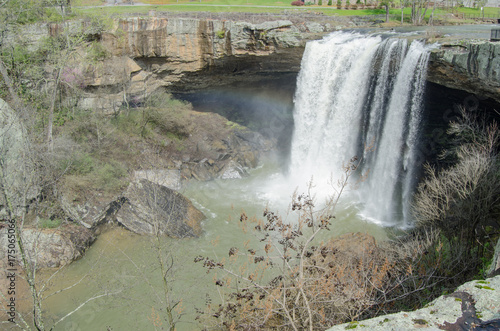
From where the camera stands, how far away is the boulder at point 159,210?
15539mm

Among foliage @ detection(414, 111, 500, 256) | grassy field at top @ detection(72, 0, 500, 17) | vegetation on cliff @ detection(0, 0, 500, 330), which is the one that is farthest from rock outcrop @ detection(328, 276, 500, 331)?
grassy field at top @ detection(72, 0, 500, 17)

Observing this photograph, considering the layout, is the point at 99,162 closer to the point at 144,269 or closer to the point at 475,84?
the point at 144,269

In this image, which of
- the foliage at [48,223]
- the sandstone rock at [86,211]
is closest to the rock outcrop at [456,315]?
the sandstone rock at [86,211]

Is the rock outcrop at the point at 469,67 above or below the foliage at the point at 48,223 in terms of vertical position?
above

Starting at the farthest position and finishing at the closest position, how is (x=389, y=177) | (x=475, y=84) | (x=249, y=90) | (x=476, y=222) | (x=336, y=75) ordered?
(x=249, y=90), (x=336, y=75), (x=389, y=177), (x=475, y=84), (x=476, y=222)

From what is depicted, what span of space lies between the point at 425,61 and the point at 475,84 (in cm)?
202

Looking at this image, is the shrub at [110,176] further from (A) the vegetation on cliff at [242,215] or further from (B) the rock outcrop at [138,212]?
(B) the rock outcrop at [138,212]

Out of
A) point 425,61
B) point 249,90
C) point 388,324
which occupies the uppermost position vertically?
point 425,61

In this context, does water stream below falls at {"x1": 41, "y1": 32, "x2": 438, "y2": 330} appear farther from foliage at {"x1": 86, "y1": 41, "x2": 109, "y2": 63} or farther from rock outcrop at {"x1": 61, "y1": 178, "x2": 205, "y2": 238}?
foliage at {"x1": 86, "y1": 41, "x2": 109, "y2": 63}

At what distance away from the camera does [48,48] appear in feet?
61.0

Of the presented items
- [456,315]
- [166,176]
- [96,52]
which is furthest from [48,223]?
[456,315]

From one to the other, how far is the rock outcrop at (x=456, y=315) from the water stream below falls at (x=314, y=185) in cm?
840

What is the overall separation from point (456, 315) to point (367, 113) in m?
15.3

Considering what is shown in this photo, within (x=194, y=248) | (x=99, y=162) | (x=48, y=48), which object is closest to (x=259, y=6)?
(x=48, y=48)
